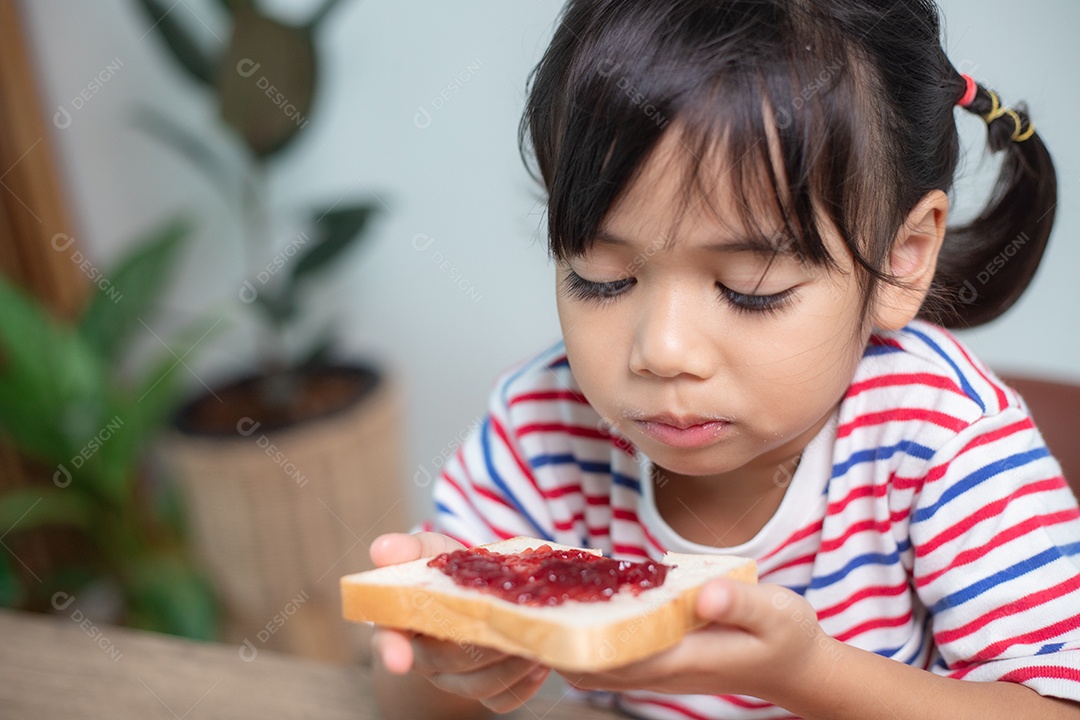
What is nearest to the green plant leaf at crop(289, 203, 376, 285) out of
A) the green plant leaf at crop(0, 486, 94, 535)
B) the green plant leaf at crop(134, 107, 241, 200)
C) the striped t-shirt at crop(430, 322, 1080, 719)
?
the green plant leaf at crop(134, 107, 241, 200)

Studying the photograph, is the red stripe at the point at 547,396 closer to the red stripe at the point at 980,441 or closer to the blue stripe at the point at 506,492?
the blue stripe at the point at 506,492

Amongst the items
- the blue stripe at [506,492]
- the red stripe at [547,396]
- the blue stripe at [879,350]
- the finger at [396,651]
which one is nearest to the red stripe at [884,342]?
the blue stripe at [879,350]

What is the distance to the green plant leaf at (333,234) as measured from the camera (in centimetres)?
209

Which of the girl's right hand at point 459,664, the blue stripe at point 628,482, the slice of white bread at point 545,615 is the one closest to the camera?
the slice of white bread at point 545,615

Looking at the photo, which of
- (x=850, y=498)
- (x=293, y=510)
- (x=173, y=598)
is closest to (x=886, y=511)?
(x=850, y=498)

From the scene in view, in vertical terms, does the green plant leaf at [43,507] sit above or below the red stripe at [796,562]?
above

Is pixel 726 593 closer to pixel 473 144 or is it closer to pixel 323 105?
pixel 473 144

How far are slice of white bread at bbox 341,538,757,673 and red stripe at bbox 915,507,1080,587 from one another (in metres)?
0.21

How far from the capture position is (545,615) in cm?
66

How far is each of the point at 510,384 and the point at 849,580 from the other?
43 centimetres

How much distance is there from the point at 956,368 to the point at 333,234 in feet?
4.84

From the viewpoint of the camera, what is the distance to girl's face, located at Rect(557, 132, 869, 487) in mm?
765

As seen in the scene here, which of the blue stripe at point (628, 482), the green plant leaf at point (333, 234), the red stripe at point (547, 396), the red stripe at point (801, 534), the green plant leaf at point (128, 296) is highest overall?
the green plant leaf at point (128, 296)

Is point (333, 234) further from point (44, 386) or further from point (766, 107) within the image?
point (766, 107)
